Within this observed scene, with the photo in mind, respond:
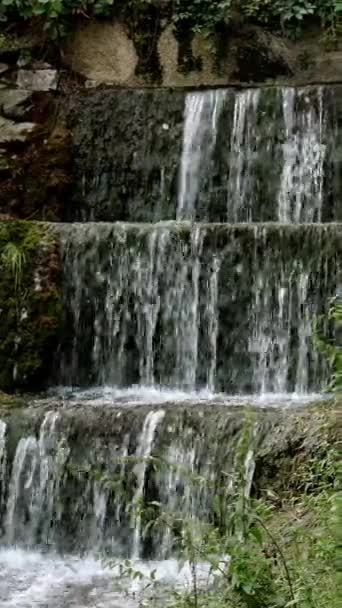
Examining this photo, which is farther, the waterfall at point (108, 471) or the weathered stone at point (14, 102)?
the weathered stone at point (14, 102)

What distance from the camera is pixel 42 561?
20.1 feet

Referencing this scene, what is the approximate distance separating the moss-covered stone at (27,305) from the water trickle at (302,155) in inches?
90.6

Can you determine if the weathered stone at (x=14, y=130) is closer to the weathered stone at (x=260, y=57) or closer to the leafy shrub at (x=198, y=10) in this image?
the leafy shrub at (x=198, y=10)

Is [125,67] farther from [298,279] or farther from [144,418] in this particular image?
[144,418]

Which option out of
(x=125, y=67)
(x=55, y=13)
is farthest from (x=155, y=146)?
(x=55, y=13)

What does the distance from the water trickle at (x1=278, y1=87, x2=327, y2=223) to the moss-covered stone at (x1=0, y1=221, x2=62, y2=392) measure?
7.55 ft

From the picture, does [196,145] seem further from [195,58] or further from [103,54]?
[103,54]

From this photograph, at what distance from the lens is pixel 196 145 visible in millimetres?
9859

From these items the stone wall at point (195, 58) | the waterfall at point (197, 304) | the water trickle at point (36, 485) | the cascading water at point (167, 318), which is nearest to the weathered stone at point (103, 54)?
the stone wall at point (195, 58)

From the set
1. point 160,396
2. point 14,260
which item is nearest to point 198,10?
point 14,260

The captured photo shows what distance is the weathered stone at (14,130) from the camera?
10.3 m

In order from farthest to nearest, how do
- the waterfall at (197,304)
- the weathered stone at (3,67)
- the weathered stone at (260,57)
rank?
the weathered stone at (3,67)
the weathered stone at (260,57)
the waterfall at (197,304)

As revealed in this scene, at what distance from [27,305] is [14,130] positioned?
2.82 meters

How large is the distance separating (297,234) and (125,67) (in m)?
3.78
